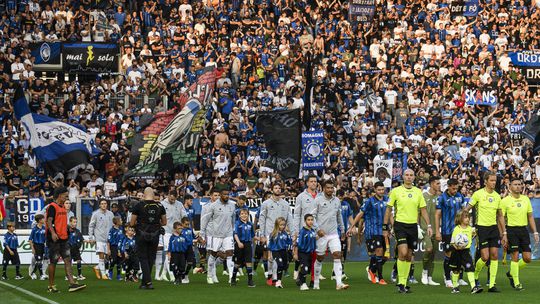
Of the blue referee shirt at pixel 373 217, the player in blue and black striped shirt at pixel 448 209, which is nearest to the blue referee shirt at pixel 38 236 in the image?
the blue referee shirt at pixel 373 217

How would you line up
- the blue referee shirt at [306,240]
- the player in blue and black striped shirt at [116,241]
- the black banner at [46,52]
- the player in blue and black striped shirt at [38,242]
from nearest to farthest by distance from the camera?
the blue referee shirt at [306,240] < the player in blue and black striped shirt at [116,241] < the player in blue and black striped shirt at [38,242] < the black banner at [46,52]

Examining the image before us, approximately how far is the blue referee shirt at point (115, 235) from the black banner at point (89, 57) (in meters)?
13.3

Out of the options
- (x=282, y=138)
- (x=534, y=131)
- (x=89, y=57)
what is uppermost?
(x=89, y=57)

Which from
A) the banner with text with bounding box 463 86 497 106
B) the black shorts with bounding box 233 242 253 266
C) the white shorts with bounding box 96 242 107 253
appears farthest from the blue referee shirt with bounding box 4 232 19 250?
the banner with text with bounding box 463 86 497 106

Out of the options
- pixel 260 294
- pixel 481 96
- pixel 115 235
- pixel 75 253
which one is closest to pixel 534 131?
pixel 481 96

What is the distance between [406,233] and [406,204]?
0.56m

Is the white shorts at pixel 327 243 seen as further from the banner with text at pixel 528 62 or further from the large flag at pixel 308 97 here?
the banner with text at pixel 528 62

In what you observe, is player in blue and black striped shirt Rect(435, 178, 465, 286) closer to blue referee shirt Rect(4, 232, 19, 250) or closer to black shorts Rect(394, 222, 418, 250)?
black shorts Rect(394, 222, 418, 250)

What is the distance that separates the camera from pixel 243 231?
2731 centimetres

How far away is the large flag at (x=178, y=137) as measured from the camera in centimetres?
3594

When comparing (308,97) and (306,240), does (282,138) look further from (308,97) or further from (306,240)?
(306,240)

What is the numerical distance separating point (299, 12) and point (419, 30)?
16.4 feet

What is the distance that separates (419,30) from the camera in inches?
1891

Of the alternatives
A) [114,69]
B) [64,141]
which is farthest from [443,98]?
[64,141]
